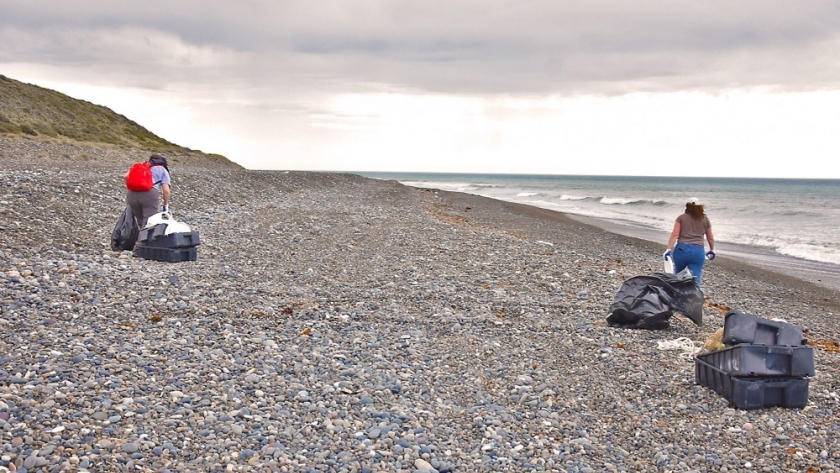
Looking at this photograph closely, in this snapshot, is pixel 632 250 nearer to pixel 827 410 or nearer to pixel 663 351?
pixel 663 351

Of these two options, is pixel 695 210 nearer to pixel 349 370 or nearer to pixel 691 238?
pixel 691 238

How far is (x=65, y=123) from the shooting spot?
57.0 m

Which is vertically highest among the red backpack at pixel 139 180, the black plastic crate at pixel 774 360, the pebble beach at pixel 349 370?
the red backpack at pixel 139 180

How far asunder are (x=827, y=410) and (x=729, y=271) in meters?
12.6

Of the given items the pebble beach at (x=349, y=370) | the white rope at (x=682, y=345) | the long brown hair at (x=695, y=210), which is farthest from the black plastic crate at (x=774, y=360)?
the long brown hair at (x=695, y=210)

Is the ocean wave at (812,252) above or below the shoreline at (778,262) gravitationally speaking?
above

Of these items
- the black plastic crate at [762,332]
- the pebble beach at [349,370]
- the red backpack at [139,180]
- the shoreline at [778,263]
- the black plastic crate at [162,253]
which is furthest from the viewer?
the shoreline at [778,263]

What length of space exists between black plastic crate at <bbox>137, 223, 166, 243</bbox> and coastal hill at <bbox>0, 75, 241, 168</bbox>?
3137 centimetres

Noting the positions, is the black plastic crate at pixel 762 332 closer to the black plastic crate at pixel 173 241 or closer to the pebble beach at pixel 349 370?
the pebble beach at pixel 349 370

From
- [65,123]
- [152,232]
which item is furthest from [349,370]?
[65,123]

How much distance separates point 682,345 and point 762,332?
188 cm

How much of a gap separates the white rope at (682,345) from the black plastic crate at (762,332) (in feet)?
5.44

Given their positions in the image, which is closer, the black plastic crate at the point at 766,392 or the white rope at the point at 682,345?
the black plastic crate at the point at 766,392

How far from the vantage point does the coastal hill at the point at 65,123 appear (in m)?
47.0
